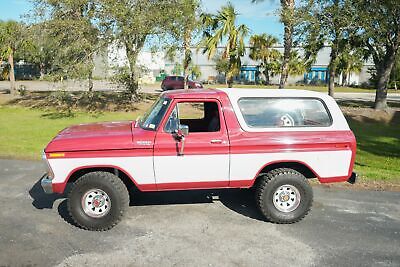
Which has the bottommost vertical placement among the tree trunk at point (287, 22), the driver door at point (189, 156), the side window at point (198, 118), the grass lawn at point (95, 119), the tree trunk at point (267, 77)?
the grass lawn at point (95, 119)

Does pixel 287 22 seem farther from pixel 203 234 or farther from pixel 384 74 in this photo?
pixel 203 234

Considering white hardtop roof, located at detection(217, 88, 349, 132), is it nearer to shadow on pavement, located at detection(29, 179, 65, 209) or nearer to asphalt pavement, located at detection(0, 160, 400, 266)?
asphalt pavement, located at detection(0, 160, 400, 266)

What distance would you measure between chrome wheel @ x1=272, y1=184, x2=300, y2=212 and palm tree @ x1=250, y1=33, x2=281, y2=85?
37818 mm

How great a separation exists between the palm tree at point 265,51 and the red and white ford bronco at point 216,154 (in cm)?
3756

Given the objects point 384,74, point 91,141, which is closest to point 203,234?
point 91,141

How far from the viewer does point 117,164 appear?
454cm

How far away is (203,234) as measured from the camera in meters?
4.47

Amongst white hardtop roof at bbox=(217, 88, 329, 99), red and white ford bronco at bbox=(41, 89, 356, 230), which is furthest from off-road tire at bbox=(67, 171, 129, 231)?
white hardtop roof at bbox=(217, 88, 329, 99)

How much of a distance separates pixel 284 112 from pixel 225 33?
48.4 ft

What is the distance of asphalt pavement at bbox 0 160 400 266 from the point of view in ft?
12.7

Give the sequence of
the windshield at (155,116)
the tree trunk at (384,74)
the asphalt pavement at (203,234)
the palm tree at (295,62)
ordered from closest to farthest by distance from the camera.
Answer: the asphalt pavement at (203,234) < the windshield at (155,116) < the tree trunk at (384,74) < the palm tree at (295,62)

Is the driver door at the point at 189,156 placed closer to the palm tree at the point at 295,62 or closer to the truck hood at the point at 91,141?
the truck hood at the point at 91,141

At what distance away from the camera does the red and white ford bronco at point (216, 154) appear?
4.53m

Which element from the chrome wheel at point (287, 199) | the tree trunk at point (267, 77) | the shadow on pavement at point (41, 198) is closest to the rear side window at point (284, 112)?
the chrome wheel at point (287, 199)
